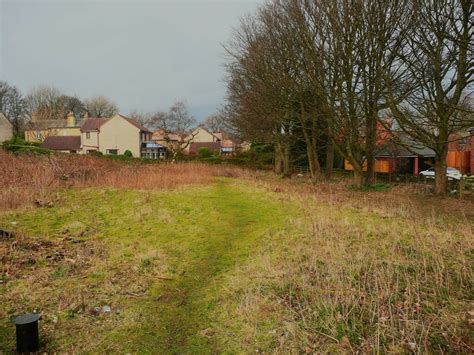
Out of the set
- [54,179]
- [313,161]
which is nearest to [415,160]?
[313,161]

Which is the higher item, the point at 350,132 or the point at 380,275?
the point at 350,132

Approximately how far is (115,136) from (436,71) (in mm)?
47667

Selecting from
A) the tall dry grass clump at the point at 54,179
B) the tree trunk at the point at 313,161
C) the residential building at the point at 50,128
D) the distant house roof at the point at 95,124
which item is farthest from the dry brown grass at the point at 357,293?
the residential building at the point at 50,128

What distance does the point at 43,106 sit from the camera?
203 ft

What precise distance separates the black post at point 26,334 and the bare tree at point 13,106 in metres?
61.9

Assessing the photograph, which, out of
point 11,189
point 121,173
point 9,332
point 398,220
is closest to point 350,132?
point 398,220

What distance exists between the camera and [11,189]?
35.9 ft

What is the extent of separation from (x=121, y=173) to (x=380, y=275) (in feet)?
47.8

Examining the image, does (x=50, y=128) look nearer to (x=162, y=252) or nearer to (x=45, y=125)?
(x=45, y=125)

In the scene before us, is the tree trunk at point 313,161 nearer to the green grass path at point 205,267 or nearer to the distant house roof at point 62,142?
the green grass path at point 205,267

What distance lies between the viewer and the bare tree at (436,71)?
11391 millimetres

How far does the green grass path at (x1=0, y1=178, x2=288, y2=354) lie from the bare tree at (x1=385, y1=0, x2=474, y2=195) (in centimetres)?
665

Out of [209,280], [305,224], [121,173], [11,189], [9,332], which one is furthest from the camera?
[121,173]

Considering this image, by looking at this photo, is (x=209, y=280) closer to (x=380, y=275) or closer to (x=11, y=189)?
(x=380, y=275)
